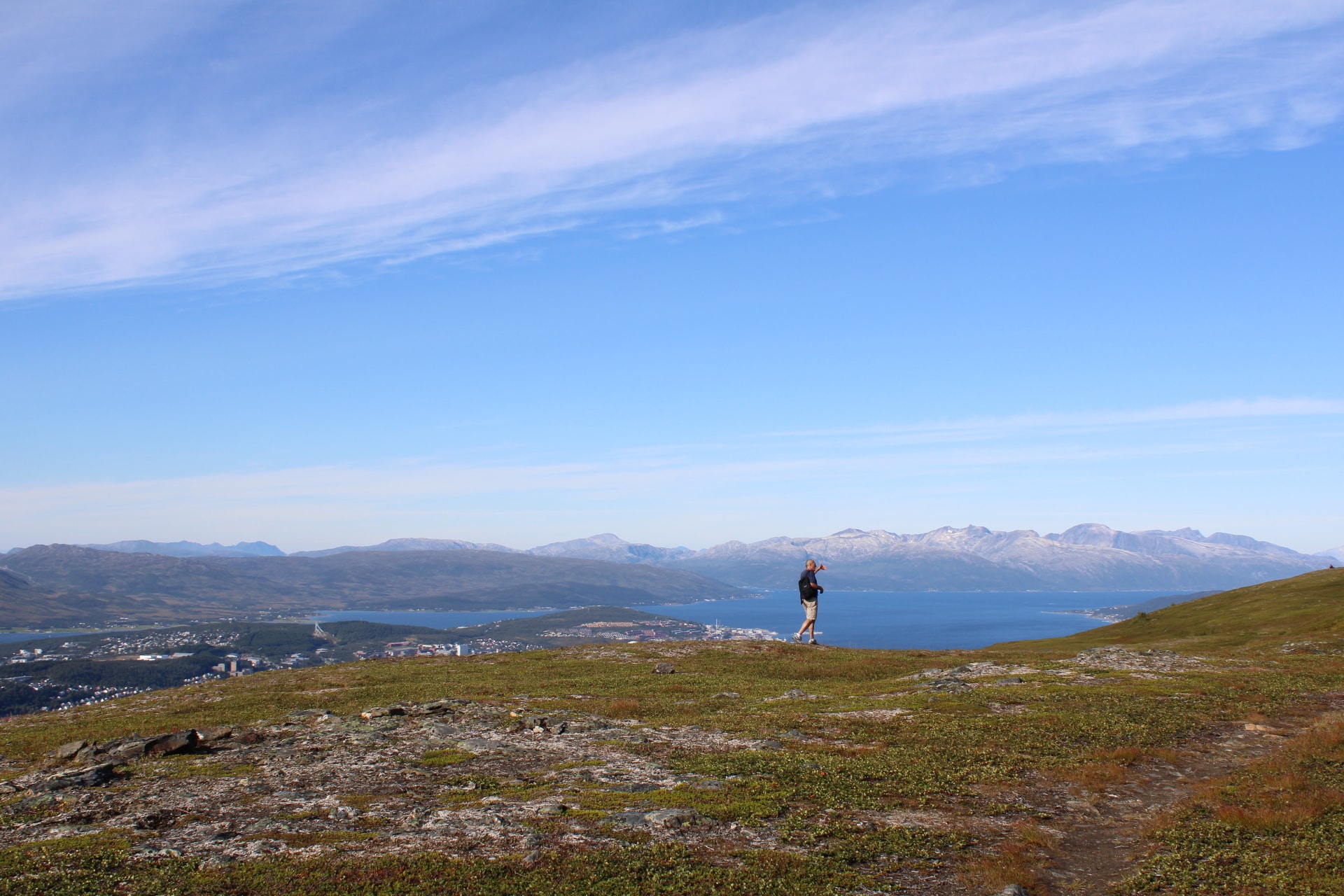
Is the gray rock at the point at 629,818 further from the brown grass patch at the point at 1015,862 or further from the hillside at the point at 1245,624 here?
the hillside at the point at 1245,624

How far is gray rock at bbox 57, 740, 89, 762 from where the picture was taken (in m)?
23.3

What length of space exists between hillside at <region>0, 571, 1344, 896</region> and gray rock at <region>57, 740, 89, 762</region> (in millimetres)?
107

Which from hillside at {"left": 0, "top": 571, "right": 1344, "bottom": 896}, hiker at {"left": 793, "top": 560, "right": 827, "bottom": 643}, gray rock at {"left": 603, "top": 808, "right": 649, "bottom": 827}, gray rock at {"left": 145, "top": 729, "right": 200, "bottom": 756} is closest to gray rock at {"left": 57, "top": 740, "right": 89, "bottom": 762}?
hillside at {"left": 0, "top": 571, "right": 1344, "bottom": 896}

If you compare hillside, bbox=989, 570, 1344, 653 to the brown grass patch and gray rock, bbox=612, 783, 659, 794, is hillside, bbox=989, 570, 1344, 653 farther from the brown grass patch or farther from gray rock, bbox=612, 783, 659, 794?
gray rock, bbox=612, 783, 659, 794

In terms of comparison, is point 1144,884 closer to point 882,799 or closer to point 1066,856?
point 1066,856

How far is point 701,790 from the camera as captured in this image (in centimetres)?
1834

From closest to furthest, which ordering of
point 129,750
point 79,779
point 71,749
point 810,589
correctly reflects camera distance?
1. point 79,779
2. point 129,750
3. point 71,749
4. point 810,589

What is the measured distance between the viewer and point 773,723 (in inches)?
1036

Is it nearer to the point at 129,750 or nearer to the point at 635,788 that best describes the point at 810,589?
the point at 635,788

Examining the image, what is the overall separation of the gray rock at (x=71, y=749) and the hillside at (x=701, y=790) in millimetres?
107

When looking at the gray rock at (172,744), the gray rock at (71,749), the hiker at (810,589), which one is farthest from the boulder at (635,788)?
the hiker at (810,589)

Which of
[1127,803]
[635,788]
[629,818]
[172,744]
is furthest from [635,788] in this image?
[172,744]

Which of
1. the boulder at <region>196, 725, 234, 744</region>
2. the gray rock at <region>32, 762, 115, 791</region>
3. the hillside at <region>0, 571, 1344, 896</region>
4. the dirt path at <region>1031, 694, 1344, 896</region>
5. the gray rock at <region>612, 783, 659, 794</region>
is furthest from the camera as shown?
the boulder at <region>196, 725, 234, 744</region>

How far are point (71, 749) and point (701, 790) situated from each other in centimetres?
1875
